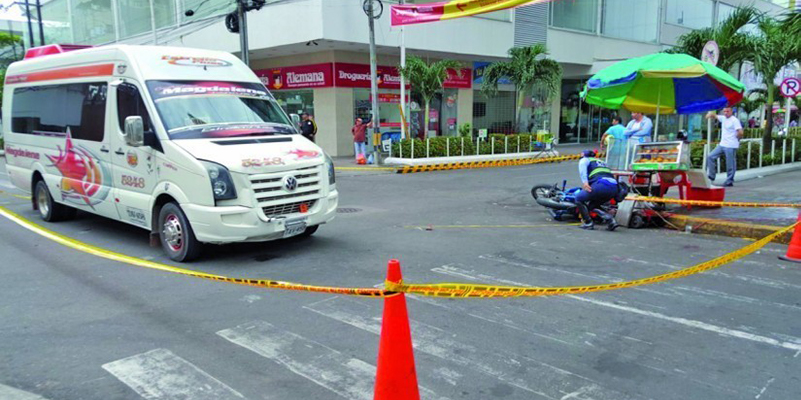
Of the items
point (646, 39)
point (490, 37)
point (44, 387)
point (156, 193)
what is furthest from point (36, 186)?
point (646, 39)

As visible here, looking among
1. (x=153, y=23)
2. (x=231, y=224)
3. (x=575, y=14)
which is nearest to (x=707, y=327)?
(x=231, y=224)

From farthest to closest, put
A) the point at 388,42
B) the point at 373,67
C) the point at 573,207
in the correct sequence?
1. the point at 388,42
2. the point at 373,67
3. the point at 573,207

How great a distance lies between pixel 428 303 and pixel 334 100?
64.2 ft

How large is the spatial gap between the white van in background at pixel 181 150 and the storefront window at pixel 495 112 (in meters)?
22.6

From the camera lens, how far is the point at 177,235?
6.95 meters

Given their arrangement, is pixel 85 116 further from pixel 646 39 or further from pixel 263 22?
pixel 646 39

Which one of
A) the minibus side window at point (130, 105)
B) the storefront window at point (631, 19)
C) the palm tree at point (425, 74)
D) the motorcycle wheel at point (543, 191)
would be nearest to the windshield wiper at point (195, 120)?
the minibus side window at point (130, 105)

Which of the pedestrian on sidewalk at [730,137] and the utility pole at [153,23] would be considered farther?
the utility pole at [153,23]

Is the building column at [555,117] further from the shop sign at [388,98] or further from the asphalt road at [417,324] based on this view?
the asphalt road at [417,324]

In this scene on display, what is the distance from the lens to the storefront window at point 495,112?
29.9 meters

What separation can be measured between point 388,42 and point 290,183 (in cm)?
1722

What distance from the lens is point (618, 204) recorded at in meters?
9.38

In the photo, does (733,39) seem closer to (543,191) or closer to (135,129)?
(543,191)

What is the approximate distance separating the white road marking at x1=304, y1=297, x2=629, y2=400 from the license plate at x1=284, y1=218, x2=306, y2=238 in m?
2.01
